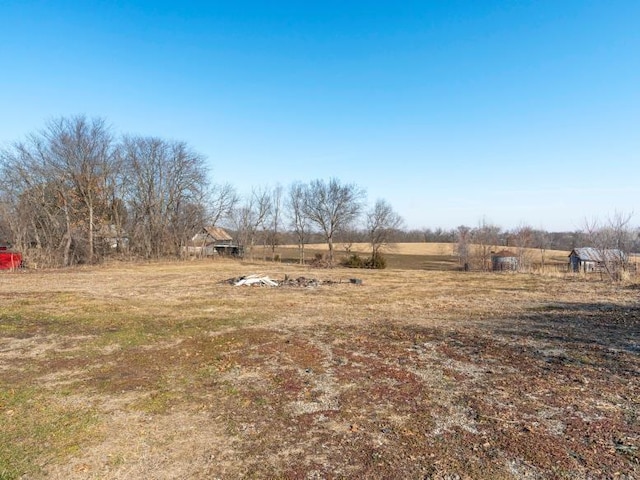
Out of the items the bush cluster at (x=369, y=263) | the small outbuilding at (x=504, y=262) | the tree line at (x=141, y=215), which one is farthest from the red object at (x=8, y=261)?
the small outbuilding at (x=504, y=262)

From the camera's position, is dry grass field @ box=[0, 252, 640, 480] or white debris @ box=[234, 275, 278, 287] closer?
dry grass field @ box=[0, 252, 640, 480]

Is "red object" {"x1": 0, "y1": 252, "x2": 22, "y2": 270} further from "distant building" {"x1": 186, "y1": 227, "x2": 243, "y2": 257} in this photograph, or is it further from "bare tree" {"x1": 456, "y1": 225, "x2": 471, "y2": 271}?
"bare tree" {"x1": 456, "y1": 225, "x2": 471, "y2": 271}

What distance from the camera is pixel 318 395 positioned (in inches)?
175

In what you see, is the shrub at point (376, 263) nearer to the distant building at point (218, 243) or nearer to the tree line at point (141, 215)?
the tree line at point (141, 215)

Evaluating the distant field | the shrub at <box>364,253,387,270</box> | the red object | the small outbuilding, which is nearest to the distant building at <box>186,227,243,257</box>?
the distant field

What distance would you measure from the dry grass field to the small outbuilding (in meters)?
19.0

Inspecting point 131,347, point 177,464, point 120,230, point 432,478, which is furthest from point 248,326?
point 120,230

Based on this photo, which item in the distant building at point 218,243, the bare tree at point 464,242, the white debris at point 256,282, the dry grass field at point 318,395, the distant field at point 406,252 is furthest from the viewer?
the distant field at point 406,252

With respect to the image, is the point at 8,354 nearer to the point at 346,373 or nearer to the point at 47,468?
the point at 47,468

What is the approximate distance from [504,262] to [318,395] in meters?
30.3

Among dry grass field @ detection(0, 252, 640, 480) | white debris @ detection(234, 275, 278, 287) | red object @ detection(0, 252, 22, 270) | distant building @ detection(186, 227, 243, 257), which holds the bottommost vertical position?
dry grass field @ detection(0, 252, 640, 480)

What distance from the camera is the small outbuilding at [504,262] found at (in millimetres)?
27234

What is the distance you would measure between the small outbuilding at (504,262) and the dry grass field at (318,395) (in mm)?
18963

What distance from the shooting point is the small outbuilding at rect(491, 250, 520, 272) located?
→ 89.4 ft
